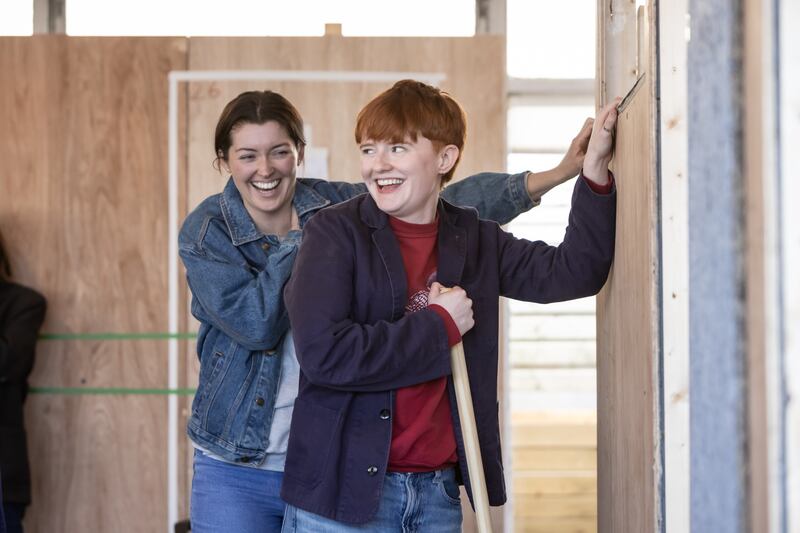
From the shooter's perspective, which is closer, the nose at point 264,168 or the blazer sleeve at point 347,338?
the blazer sleeve at point 347,338

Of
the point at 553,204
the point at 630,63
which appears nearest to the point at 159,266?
the point at 553,204

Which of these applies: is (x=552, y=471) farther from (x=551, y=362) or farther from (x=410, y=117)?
(x=410, y=117)

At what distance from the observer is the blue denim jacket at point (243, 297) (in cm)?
A: 196

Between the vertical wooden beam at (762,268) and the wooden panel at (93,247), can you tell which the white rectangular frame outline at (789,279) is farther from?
the wooden panel at (93,247)

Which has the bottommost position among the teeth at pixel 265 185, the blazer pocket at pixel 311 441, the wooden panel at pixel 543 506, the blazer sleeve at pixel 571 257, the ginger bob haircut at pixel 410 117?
the wooden panel at pixel 543 506

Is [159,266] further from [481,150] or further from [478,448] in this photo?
[478,448]

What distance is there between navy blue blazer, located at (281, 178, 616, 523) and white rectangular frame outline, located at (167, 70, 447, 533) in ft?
5.69

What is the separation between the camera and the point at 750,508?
133cm

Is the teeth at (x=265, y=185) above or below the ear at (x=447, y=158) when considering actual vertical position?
below

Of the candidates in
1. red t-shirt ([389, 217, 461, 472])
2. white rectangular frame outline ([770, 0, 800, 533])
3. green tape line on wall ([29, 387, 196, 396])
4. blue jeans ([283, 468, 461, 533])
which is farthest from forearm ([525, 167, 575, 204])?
green tape line on wall ([29, 387, 196, 396])

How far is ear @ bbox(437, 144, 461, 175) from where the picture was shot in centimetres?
180

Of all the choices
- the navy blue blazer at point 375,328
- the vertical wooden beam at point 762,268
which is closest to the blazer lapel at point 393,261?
the navy blue blazer at point 375,328

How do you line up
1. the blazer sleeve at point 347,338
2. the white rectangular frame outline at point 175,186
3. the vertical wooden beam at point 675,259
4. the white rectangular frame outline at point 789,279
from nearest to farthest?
the white rectangular frame outline at point 789,279
the vertical wooden beam at point 675,259
the blazer sleeve at point 347,338
the white rectangular frame outline at point 175,186

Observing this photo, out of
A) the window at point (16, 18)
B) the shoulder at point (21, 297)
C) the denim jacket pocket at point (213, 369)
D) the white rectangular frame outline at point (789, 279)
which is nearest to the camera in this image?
the white rectangular frame outline at point (789, 279)
